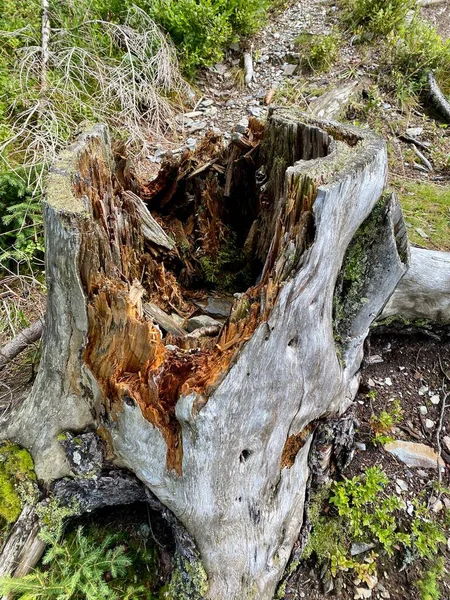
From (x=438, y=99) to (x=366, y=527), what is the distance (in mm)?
7389

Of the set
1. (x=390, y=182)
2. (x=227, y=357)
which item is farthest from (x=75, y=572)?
(x=390, y=182)

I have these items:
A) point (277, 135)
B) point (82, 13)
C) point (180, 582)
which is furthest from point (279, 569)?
point (82, 13)

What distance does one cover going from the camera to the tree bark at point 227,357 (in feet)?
6.57

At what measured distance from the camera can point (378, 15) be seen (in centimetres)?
771

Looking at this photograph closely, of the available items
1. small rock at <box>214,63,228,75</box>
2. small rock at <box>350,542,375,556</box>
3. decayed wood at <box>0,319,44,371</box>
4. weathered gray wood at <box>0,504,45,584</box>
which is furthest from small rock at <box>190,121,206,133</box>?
small rock at <box>350,542,375,556</box>

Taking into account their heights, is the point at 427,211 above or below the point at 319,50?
below

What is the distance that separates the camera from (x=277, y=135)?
9.30 ft

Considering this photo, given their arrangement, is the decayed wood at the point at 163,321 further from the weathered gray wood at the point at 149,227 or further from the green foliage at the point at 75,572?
the green foliage at the point at 75,572

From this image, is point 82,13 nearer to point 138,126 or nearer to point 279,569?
point 138,126

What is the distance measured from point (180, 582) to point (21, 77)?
6606 mm

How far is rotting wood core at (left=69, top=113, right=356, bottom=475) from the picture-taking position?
6.72 feet

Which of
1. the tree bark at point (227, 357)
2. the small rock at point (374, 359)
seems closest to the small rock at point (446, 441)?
the small rock at point (374, 359)

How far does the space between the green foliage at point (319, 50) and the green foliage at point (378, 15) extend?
1.88 feet

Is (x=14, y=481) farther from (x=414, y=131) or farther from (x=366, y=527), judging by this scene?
(x=414, y=131)
